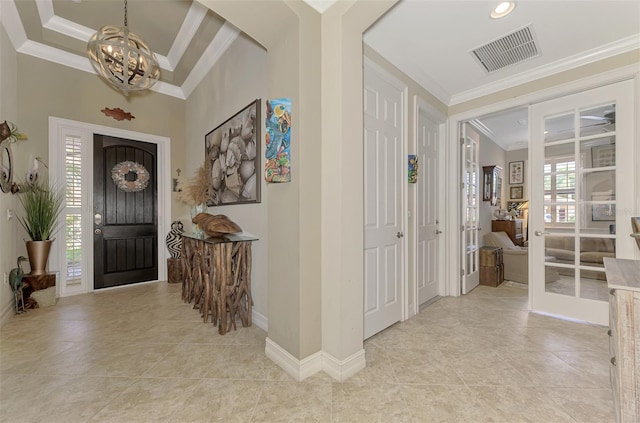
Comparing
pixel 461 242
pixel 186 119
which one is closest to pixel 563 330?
pixel 461 242

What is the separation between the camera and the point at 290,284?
1746mm

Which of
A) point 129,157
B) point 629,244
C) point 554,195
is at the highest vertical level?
point 129,157

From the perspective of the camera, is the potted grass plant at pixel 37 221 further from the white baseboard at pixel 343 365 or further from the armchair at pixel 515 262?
the armchair at pixel 515 262

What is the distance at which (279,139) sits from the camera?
176cm

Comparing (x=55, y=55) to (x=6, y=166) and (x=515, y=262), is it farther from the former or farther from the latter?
(x=515, y=262)

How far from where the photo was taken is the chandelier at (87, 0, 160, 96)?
2.28m

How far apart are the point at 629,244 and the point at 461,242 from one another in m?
1.43

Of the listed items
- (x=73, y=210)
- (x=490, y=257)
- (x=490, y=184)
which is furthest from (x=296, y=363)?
(x=490, y=184)

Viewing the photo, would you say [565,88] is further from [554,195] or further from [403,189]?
[403,189]

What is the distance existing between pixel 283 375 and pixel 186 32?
3.86 m

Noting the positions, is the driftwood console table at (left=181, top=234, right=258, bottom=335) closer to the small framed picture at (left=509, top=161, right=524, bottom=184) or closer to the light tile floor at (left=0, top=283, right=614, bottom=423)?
the light tile floor at (left=0, top=283, right=614, bottom=423)

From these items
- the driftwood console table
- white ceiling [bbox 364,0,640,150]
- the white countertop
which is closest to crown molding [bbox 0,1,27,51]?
the driftwood console table

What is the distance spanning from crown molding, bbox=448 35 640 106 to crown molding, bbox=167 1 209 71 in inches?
124

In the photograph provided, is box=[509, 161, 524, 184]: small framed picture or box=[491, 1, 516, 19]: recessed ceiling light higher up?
box=[491, 1, 516, 19]: recessed ceiling light
